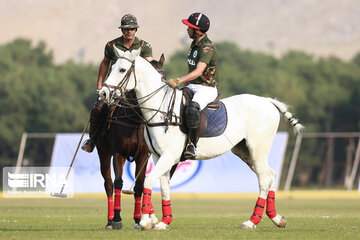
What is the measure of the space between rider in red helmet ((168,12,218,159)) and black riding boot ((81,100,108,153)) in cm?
175

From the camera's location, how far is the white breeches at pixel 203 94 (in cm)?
1412

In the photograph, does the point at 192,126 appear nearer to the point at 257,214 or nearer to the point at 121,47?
the point at 257,214

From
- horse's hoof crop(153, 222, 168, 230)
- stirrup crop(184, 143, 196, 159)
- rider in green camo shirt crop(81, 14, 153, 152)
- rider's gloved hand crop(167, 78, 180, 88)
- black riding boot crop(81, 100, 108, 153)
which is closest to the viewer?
rider's gloved hand crop(167, 78, 180, 88)

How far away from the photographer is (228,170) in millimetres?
34625

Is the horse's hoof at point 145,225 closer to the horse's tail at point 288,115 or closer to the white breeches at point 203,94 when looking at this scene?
the white breeches at point 203,94

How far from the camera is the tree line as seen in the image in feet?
235

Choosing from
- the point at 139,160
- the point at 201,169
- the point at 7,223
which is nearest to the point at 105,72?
the point at 139,160

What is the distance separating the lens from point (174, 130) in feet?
45.6

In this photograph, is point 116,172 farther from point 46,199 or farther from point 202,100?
point 46,199

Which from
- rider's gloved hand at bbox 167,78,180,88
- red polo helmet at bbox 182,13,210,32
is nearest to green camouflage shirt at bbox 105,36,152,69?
red polo helmet at bbox 182,13,210,32

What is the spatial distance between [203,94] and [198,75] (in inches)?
18.3

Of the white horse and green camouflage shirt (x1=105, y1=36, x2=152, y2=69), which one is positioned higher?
green camouflage shirt (x1=105, y1=36, x2=152, y2=69)

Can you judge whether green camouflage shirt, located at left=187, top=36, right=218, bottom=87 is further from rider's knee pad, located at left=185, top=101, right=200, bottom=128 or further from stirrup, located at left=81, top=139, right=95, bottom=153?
stirrup, located at left=81, top=139, right=95, bottom=153

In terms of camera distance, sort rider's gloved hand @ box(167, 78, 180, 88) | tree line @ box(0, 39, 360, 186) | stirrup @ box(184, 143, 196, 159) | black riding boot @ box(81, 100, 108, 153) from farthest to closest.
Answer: tree line @ box(0, 39, 360, 186), black riding boot @ box(81, 100, 108, 153), stirrup @ box(184, 143, 196, 159), rider's gloved hand @ box(167, 78, 180, 88)
